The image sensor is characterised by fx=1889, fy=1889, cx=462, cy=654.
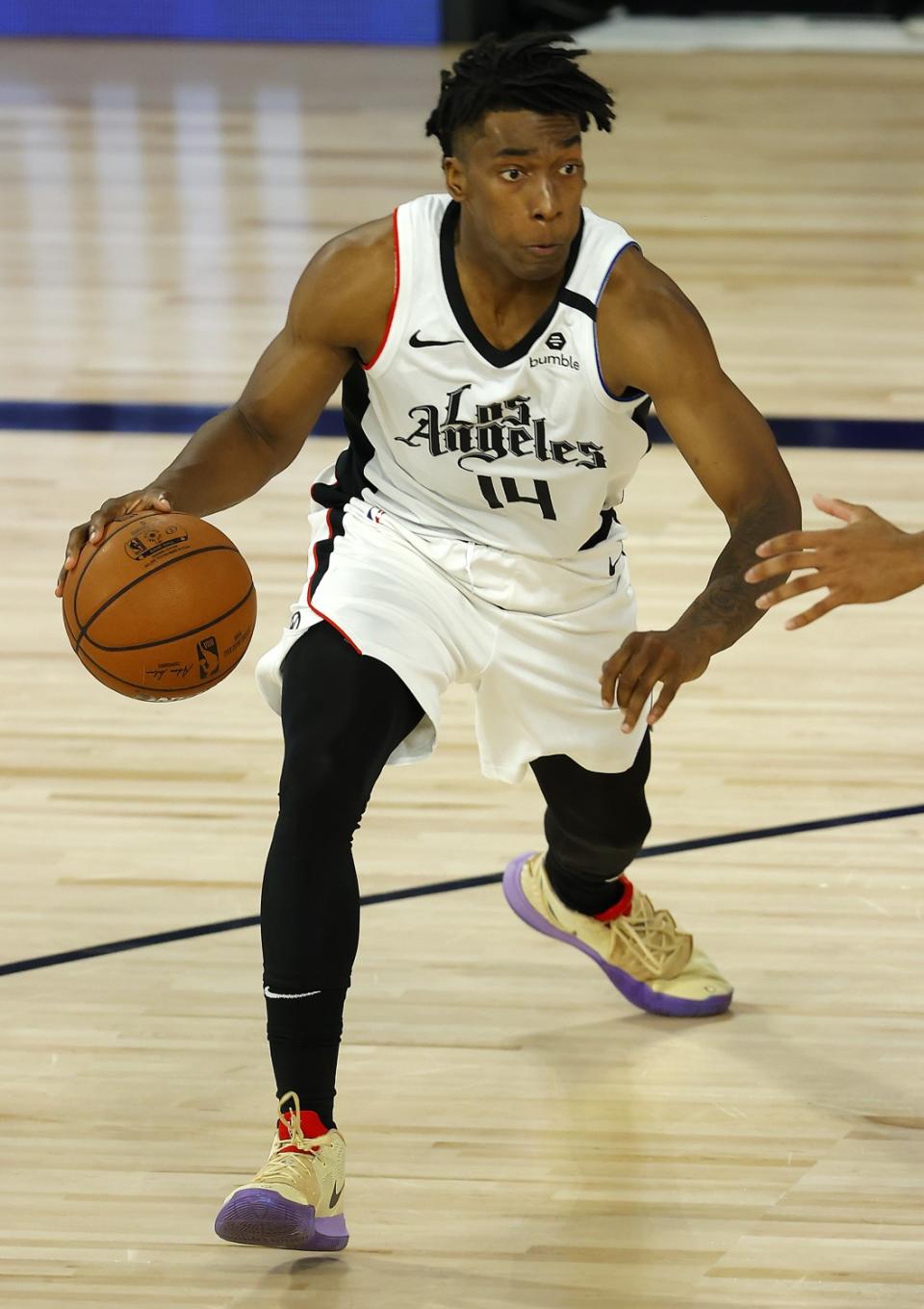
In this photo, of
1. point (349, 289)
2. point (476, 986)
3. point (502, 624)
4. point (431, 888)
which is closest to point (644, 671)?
point (502, 624)

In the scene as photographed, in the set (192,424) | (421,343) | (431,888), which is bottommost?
(192,424)

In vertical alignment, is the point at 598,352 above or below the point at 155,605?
above

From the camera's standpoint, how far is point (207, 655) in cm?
273

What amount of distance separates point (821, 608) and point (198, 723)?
2.08 m

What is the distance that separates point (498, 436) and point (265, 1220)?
3.72 ft

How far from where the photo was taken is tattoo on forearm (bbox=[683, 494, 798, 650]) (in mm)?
2553

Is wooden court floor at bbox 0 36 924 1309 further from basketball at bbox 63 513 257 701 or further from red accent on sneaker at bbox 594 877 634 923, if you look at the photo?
basketball at bbox 63 513 257 701

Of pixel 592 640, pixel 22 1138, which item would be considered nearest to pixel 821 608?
pixel 592 640

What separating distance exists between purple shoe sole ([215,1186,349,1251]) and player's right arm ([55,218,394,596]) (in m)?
0.93

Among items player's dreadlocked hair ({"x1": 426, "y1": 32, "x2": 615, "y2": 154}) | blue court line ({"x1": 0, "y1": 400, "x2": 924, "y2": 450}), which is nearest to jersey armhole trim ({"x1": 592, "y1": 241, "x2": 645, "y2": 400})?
player's dreadlocked hair ({"x1": 426, "y1": 32, "x2": 615, "y2": 154})

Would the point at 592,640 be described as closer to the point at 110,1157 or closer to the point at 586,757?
the point at 586,757

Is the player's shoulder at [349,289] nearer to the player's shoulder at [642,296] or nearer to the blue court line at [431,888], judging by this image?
the player's shoulder at [642,296]

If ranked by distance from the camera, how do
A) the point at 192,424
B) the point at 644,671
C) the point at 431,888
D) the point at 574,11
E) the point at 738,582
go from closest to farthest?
the point at 644,671
the point at 738,582
the point at 431,888
the point at 192,424
the point at 574,11

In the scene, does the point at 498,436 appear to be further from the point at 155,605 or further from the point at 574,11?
the point at 574,11
